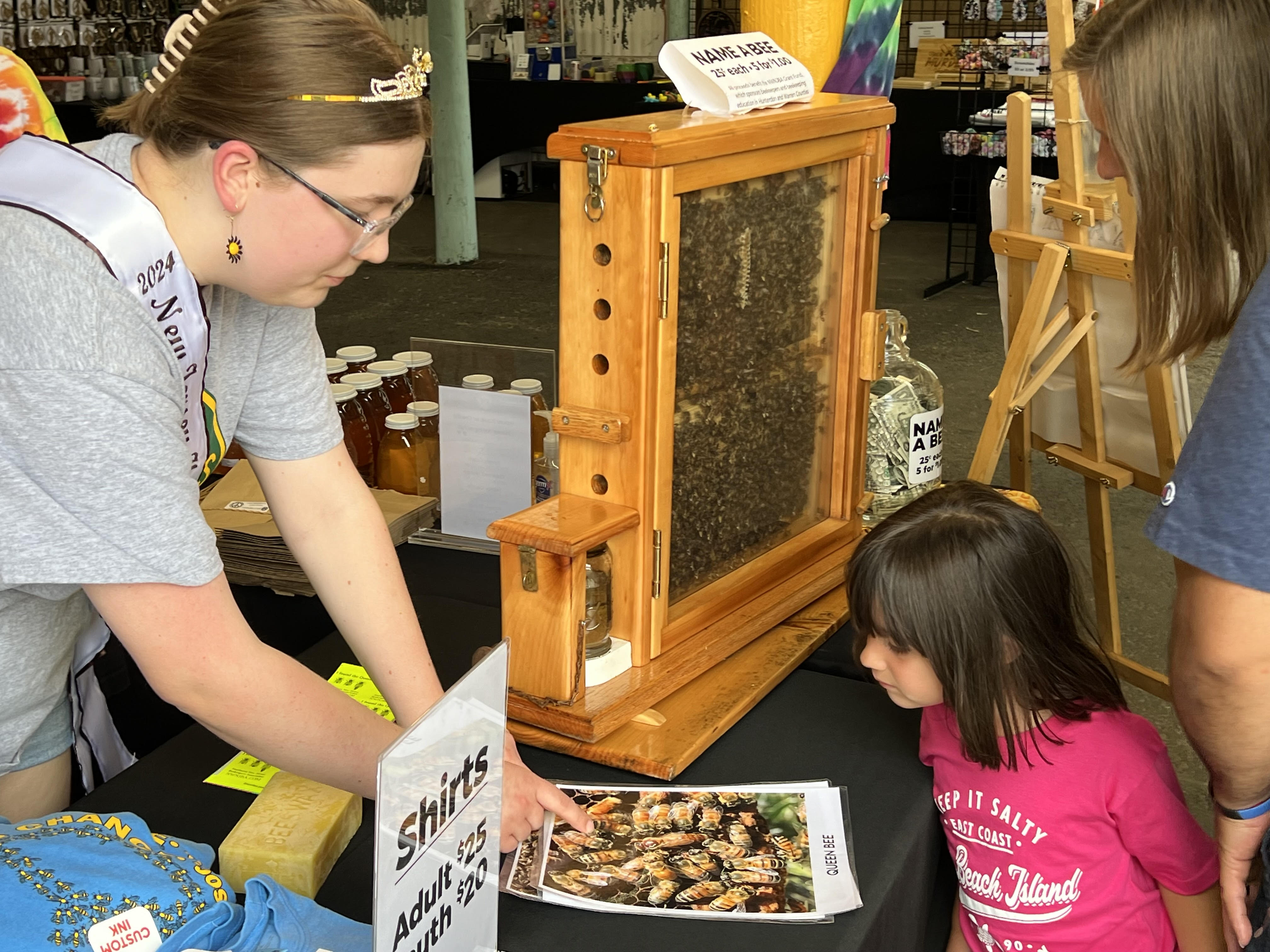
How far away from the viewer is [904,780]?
4.07ft

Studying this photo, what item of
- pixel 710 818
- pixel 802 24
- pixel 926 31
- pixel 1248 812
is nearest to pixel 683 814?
pixel 710 818

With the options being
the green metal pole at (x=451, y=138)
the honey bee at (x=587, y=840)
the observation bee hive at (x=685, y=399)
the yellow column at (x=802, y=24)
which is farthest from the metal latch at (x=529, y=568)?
the green metal pole at (x=451, y=138)

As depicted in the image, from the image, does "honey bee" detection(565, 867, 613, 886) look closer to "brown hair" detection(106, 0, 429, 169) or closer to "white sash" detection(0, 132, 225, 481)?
"white sash" detection(0, 132, 225, 481)

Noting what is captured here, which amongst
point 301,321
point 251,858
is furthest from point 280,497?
point 251,858

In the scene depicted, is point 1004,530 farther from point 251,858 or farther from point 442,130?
point 442,130

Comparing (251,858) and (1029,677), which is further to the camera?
(1029,677)

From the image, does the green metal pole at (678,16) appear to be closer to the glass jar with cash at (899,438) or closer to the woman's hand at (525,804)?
the glass jar with cash at (899,438)

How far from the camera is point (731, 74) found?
1.37 metres

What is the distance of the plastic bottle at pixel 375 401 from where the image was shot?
193 cm

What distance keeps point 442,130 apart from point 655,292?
6.28 m

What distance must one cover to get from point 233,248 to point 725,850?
665 millimetres

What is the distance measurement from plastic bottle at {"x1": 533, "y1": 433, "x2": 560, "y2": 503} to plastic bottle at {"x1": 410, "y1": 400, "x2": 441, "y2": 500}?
0.70 ft

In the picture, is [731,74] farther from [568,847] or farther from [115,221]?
[568,847]

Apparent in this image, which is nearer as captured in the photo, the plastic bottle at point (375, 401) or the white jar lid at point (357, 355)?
the plastic bottle at point (375, 401)
